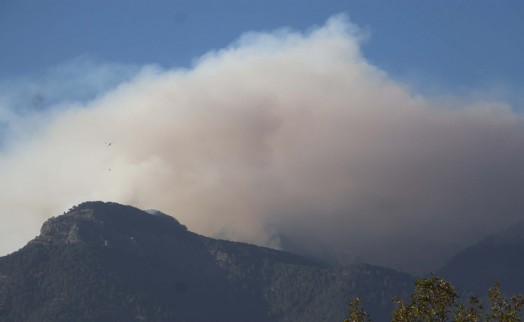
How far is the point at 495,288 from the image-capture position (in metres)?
158

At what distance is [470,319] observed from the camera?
155875 millimetres

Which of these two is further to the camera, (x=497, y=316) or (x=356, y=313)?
(x=356, y=313)

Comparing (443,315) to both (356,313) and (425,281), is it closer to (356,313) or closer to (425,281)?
(425,281)

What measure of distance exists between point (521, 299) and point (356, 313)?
3157 cm

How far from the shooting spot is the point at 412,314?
157625 mm

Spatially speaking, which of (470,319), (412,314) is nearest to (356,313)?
(412,314)

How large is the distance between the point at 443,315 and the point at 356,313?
17.3 metres

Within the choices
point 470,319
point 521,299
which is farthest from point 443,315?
point 521,299

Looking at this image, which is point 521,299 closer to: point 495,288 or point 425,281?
point 495,288

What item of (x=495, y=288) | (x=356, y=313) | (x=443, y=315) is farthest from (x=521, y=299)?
(x=356, y=313)

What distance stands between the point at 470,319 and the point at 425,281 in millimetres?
10711

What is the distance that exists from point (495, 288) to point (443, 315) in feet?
36.6

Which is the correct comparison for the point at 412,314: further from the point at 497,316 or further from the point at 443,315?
the point at 497,316

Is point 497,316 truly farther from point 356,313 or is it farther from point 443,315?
point 356,313
